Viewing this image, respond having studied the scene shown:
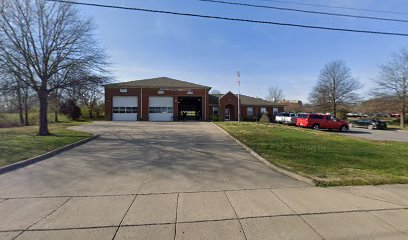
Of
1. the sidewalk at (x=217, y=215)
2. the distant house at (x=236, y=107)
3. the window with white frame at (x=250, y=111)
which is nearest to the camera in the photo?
the sidewalk at (x=217, y=215)

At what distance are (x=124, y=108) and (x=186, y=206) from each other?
3137cm

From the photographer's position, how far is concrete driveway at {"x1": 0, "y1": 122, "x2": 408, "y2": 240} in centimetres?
325

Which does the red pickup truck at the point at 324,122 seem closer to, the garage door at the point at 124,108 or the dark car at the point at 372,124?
the dark car at the point at 372,124

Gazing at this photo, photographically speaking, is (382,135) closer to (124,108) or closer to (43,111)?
(43,111)

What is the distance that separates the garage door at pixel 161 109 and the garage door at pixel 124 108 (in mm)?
2383

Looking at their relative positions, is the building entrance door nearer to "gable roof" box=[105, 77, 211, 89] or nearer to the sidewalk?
"gable roof" box=[105, 77, 211, 89]

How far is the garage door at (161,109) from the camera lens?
110 feet

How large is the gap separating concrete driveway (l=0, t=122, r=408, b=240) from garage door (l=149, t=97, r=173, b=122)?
2707 cm

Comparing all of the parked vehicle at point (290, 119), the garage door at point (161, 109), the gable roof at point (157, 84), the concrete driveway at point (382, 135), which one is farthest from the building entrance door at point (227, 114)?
the concrete driveway at point (382, 135)

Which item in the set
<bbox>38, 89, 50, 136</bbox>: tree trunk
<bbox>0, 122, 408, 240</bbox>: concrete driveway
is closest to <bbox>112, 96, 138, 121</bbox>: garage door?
<bbox>38, 89, 50, 136</bbox>: tree trunk

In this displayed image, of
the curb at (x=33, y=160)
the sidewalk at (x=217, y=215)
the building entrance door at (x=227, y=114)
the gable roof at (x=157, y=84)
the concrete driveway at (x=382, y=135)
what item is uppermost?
the gable roof at (x=157, y=84)

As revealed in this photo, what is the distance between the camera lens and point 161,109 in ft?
111

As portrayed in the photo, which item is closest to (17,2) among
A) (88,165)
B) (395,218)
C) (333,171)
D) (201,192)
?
(88,165)

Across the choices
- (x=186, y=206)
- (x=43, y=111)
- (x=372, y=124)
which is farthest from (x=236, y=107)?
(x=186, y=206)
